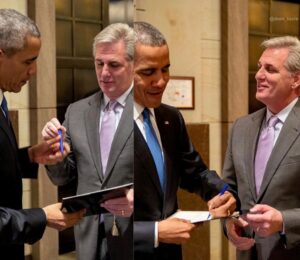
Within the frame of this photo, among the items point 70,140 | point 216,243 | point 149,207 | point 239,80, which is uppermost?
point 239,80

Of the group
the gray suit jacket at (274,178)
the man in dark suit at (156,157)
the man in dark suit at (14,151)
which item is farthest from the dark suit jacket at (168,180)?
the man in dark suit at (14,151)

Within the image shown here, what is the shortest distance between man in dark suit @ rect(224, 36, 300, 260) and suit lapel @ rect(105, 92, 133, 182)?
312 mm

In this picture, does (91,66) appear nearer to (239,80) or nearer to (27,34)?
(27,34)

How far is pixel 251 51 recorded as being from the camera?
1036 mm

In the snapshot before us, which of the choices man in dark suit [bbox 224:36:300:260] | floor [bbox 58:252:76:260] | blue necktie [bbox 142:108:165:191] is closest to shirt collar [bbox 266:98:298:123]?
man in dark suit [bbox 224:36:300:260]

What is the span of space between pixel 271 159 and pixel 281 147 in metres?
0.04

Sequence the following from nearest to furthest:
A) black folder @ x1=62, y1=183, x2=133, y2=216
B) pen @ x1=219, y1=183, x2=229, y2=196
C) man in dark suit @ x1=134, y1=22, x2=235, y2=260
A: 1. black folder @ x1=62, y1=183, x2=133, y2=216
2. man in dark suit @ x1=134, y1=22, x2=235, y2=260
3. pen @ x1=219, y1=183, x2=229, y2=196

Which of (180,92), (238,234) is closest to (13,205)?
(180,92)

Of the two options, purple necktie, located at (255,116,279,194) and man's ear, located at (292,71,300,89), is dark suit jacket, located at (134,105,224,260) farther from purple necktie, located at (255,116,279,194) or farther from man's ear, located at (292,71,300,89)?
man's ear, located at (292,71,300,89)

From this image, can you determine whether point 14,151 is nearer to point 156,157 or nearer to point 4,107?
point 4,107

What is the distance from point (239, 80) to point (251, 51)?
88 mm

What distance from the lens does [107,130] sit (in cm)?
80

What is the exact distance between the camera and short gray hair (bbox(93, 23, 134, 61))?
77 cm

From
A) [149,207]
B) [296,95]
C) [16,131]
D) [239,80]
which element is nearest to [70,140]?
[16,131]
